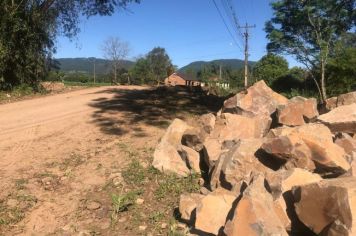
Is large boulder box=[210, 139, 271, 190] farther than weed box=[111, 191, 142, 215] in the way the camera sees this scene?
No

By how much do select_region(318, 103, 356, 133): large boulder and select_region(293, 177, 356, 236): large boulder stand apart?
201 centimetres

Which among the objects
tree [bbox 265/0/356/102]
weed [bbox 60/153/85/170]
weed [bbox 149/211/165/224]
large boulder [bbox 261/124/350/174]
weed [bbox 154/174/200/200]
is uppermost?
tree [bbox 265/0/356/102]

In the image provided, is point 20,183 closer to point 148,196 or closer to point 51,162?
point 51,162

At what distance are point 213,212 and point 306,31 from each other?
28.4 meters

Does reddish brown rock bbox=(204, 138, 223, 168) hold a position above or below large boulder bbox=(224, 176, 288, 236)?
above

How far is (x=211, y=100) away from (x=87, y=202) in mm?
7007

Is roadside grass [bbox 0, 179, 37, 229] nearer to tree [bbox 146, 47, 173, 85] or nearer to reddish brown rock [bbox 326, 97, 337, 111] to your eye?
reddish brown rock [bbox 326, 97, 337, 111]

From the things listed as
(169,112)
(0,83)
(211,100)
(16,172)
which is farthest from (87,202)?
(0,83)

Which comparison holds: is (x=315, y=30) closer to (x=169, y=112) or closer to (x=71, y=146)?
(x=169, y=112)

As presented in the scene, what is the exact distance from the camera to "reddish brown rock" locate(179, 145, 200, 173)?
648 cm

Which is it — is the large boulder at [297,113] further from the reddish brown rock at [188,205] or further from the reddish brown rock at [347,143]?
the reddish brown rock at [188,205]

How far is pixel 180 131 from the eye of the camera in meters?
7.13

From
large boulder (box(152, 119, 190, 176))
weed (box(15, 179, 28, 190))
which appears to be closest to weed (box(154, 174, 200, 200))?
large boulder (box(152, 119, 190, 176))

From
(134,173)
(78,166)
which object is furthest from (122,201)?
(78,166)
